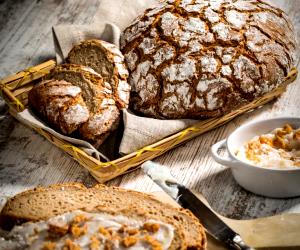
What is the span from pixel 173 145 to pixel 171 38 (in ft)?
1.79

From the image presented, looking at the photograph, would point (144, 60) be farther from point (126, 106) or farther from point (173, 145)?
point (173, 145)

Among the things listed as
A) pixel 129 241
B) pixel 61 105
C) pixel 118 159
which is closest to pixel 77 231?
pixel 129 241

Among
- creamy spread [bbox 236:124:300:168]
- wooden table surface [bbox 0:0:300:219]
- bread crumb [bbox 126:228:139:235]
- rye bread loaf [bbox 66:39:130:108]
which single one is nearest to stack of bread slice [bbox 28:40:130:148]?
rye bread loaf [bbox 66:39:130:108]

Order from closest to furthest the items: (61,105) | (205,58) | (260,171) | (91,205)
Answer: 1. (91,205)
2. (260,171)
3. (61,105)
4. (205,58)

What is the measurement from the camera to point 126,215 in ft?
7.25

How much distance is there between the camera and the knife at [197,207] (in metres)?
2.30

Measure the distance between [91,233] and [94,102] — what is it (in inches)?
38.4

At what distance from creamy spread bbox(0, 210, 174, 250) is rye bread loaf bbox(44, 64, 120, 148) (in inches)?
31.1

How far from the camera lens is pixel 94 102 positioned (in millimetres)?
2969

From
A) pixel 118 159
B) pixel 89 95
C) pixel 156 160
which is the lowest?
pixel 156 160

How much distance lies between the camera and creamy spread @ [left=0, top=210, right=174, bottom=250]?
6.82 feet

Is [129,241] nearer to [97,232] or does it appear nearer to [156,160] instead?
[97,232]

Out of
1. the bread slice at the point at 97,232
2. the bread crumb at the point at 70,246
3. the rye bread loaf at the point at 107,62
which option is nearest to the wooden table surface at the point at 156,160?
the rye bread loaf at the point at 107,62

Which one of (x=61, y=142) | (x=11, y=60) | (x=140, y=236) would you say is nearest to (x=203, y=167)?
(x=61, y=142)
